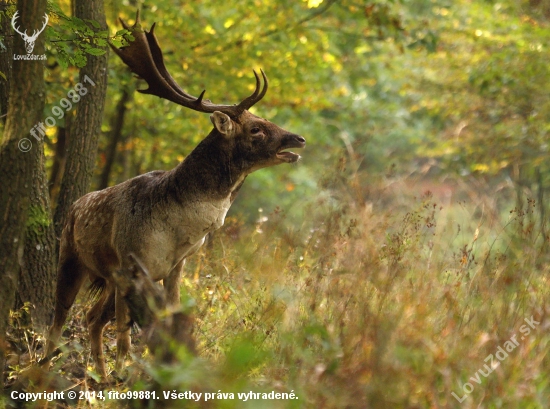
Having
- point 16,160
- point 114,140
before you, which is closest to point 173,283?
point 16,160

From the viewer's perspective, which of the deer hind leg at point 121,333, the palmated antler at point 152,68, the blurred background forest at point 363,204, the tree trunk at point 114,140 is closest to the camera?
the blurred background forest at point 363,204

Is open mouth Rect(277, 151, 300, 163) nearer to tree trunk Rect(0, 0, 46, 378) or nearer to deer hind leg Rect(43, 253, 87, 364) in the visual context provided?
deer hind leg Rect(43, 253, 87, 364)

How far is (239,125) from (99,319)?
1.97 m

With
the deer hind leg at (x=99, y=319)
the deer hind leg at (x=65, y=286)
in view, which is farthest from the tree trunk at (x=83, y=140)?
the deer hind leg at (x=99, y=319)

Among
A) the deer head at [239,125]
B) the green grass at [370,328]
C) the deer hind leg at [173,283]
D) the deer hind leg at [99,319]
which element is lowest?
the deer hind leg at [99,319]

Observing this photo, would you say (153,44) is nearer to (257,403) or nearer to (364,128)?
(257,403)

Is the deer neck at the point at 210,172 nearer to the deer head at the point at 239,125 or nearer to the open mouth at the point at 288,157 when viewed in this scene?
the deer head at the point at 239,125

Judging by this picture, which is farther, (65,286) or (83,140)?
(83,140)

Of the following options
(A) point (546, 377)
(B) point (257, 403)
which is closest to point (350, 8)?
(A) point (546, 377)

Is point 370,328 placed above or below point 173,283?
above

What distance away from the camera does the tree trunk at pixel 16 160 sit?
4.32 m

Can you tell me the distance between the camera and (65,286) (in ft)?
21.1

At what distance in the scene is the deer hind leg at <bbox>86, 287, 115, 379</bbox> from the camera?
5968 millimetres

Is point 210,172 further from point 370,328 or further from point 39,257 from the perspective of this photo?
point 370,328
